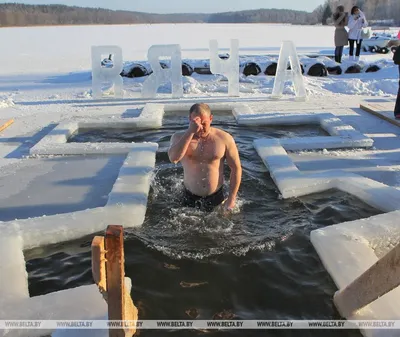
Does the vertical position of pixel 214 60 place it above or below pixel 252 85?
above

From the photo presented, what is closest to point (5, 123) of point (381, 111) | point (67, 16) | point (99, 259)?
point (99, 259)

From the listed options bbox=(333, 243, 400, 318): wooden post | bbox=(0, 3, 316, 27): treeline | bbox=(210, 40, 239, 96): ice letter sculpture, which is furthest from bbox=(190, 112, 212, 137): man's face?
bbox=(0, 3, 316, 27): treeline

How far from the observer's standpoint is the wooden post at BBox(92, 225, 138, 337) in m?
1.86

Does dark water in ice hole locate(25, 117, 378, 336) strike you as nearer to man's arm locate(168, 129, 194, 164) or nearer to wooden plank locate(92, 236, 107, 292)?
man's arm locate(168, 129, 194, 164)

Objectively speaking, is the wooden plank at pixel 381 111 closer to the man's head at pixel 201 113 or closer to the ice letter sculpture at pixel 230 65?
the ice letter sculpture at pixel 230 65

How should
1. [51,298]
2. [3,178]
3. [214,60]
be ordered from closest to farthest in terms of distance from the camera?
[51,298] < [3,178] < [214,60]

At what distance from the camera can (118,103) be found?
339 inches

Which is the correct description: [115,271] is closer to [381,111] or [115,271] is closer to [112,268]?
[112,268]

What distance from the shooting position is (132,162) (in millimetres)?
5012

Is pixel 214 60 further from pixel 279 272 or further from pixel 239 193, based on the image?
pixel 279 272

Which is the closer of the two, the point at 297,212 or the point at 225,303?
the point at 225,303

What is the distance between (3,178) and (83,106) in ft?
12.7

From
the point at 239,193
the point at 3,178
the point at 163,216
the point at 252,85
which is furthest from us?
the point at 252,85

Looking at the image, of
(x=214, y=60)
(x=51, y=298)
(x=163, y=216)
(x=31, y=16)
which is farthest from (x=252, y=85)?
(x=31, y=16)
